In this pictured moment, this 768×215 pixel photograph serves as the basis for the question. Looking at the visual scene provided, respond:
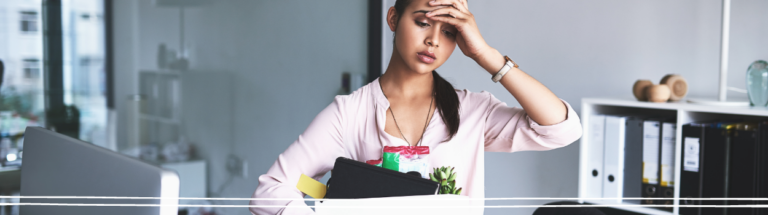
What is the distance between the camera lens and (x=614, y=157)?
5.54 ft

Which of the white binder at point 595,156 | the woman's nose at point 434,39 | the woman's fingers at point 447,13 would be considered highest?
the woman's fingers at point 447,13

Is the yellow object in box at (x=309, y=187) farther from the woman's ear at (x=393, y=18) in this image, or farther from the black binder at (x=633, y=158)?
the black binder at (x=633, y=158)

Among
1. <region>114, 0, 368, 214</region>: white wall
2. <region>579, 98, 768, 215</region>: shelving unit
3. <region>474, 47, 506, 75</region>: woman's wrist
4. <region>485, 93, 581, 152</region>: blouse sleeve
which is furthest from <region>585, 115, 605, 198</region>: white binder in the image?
A: <region>114, 0, 368, 214</region>: white wall

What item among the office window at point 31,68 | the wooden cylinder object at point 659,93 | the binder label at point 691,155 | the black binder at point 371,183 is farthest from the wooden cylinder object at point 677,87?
the office window at point 31,68

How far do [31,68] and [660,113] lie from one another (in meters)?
2.25

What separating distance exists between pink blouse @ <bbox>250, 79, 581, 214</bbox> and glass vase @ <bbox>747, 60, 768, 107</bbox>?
834 millimetres

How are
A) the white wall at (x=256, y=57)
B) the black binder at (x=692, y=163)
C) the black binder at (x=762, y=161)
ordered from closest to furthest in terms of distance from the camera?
the black binder at (x=762, y=161)
the black binder at (x=692, y=163)
the white wall at (x=256, y=57)

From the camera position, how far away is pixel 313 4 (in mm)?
2619

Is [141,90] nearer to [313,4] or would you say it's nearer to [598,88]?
[313,4]

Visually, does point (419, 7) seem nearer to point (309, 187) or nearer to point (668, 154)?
point (309, 187)

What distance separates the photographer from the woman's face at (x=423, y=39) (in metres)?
0.88

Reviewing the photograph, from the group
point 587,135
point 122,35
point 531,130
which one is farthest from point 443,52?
point 122,35

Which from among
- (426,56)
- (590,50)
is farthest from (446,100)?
(590,50)

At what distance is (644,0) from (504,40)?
57 centimetres
